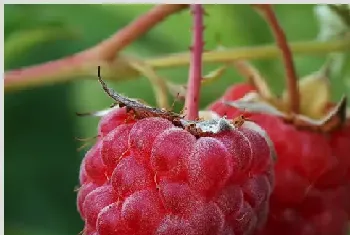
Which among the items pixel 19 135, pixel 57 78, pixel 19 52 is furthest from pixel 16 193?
pixel 57 78

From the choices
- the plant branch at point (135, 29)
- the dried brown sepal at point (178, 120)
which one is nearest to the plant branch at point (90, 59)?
the plant branch at point (135, 29)

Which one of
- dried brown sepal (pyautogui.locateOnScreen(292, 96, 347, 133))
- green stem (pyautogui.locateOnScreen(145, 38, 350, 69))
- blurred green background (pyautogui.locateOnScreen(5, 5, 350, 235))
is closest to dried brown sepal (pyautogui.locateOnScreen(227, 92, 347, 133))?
dried brown sepal (pyautogui.locateOnScreen(292, 96, 347, 133))

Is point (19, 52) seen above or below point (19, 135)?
above

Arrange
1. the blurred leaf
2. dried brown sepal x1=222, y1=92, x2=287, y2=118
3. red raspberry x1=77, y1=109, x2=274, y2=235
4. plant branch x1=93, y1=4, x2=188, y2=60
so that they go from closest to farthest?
red raspberry x1=77, y1=109, x2=274, y2=235
dried brown sepal x1=222, y1=92, x2=287, y2=118
plant branch x1=93, y1=4, x2=188, y2=60
the blurred leaf

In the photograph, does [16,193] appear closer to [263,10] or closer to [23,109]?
[23,109]

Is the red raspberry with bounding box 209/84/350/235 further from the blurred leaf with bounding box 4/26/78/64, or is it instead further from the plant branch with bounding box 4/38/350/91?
the blurred leaf with bounding box 4/26/78/64
